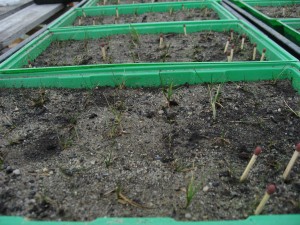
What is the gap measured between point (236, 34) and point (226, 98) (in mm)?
1009

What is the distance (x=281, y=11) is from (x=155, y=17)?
1.31 meters

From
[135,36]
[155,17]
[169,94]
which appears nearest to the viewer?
[169,94]

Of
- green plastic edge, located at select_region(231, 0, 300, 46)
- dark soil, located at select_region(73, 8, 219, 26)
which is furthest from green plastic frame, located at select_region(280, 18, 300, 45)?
dark soil, located at select_region(73, 8, 219, 26)

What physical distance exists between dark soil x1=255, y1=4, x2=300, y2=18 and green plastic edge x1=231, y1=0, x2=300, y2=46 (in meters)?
0.06

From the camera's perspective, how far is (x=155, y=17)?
3037mm

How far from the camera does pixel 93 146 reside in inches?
52.9

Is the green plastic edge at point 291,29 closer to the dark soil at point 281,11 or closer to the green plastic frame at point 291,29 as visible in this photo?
the green plastic frame at point 291,29

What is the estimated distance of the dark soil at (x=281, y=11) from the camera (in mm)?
2918

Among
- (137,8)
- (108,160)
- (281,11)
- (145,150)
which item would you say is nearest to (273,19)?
(281,11)

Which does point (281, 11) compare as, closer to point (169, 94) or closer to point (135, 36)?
point (135, 36)

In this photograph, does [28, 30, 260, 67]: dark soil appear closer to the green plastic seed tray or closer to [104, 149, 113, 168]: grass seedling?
the green plastic seed tray

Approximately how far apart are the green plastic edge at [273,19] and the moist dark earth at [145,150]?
73cm

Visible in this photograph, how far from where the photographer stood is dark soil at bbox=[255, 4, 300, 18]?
292cm

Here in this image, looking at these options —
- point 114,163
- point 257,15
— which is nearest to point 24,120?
point 114,163
